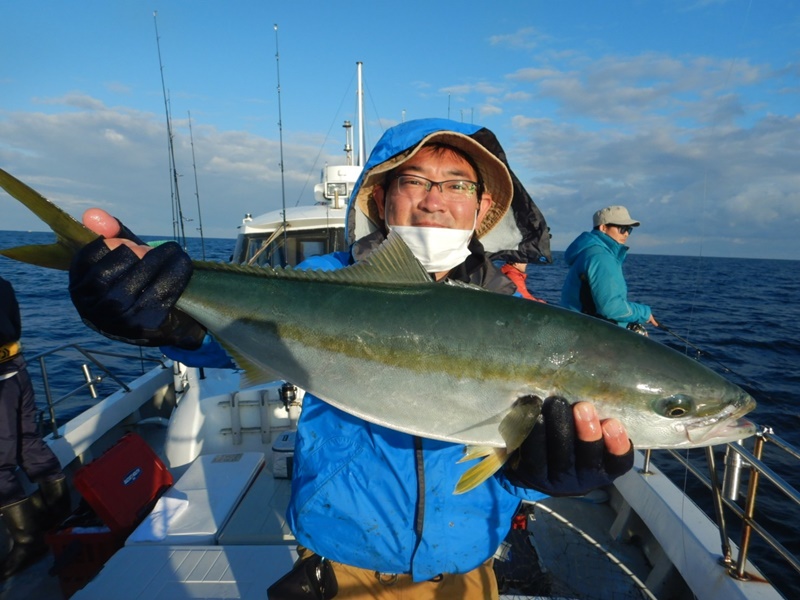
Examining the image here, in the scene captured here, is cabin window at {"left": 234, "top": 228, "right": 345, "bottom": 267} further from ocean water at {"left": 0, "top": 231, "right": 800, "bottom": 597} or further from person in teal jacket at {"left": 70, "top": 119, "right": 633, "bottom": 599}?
person in teal jacket at {"left": 70, "top": 119, "right": 633, "bottom": 599}

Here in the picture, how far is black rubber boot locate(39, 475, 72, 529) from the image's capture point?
16.9 ft

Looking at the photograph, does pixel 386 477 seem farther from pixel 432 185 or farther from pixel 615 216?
pixel 615 216

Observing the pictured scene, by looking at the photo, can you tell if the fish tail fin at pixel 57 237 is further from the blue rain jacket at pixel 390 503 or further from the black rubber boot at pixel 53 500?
the black rubber boot at pixel 53 500

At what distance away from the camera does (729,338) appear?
790 inches

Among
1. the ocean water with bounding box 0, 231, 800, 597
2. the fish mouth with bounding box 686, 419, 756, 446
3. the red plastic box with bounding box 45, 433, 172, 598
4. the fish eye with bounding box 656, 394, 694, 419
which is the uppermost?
the fish eye with bounding box 656, 394, 694, 419

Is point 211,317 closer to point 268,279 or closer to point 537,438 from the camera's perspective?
point 268,279

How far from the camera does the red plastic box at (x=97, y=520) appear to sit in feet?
14.1

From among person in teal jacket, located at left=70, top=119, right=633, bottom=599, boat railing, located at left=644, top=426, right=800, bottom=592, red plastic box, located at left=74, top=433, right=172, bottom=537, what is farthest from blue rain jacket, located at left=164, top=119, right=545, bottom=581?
red plastic box, located at left=74, top=433, right=172, bottom=537

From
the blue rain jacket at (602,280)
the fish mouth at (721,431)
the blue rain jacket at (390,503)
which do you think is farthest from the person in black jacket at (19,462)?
the blue rain jacket at (602,280)

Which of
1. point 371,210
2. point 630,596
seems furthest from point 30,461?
point 630,596

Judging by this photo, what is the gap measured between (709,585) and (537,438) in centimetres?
260

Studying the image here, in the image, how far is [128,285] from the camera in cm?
222

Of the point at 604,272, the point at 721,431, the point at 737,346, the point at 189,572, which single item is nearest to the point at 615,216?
the point at 604,272

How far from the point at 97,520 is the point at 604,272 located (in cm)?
666
